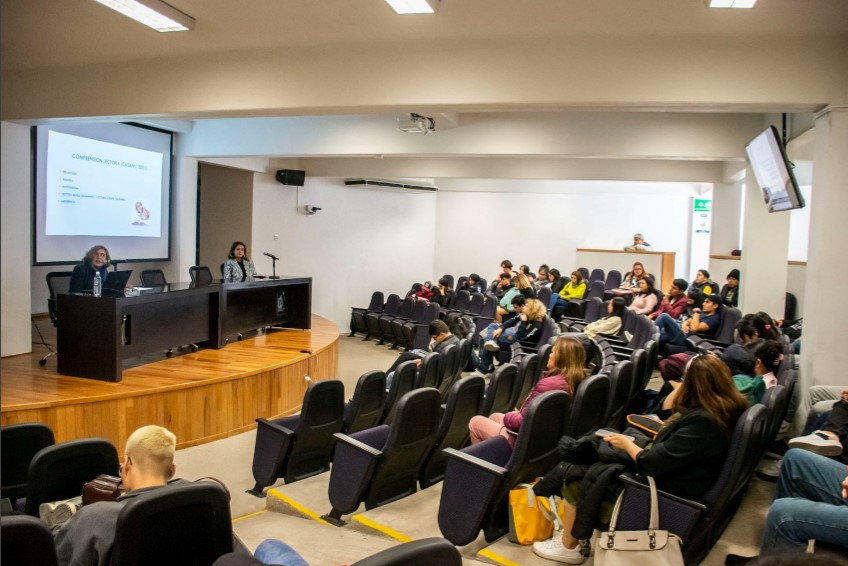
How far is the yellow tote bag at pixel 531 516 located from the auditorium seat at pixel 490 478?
3.5 inches

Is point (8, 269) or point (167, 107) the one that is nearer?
point (167, 107)

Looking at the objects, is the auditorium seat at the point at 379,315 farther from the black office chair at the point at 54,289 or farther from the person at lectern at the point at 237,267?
the black office chair at the point at 54,289

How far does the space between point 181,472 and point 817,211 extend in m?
5.23

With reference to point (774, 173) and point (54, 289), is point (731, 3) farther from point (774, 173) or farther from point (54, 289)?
point (54, 289)

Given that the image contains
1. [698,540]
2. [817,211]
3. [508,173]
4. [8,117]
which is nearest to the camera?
[698,540]

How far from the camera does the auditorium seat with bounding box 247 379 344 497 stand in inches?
167

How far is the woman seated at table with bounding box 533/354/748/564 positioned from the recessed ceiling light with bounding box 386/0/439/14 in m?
3.02

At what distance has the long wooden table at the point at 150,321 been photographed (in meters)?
5.54

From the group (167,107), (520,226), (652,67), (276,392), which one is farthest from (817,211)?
(520,226)

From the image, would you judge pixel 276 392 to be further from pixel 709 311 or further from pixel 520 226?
pixel 520 226

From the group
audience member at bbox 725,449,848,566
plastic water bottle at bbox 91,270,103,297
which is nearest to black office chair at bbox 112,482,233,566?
audience member at bbox 725,449,848,566

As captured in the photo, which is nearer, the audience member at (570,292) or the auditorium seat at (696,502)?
the auditorium seat at (696,502)

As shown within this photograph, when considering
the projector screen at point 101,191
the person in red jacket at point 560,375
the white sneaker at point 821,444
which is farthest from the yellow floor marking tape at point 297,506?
the projector screen at point 101,191

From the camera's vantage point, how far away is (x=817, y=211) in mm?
4738
